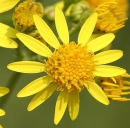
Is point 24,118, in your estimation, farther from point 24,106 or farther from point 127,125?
point 127,125

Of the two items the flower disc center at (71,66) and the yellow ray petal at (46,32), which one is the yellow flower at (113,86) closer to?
the flower disc center at (71,66)

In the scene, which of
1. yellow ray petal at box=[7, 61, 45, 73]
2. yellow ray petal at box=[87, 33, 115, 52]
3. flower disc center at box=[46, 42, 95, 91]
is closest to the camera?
yellow ray petal at box=[7, 61, 45, 73]

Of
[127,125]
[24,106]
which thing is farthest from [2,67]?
[127,125]

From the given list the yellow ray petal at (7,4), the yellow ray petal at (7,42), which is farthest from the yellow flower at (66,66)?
the yellow ray petal at (7,4)

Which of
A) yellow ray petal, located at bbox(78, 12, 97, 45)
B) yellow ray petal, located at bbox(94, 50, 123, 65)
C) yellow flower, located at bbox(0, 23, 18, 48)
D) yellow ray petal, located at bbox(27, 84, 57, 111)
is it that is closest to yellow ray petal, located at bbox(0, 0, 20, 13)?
yellow flower, located at bbox(0, 23, 18, 48)

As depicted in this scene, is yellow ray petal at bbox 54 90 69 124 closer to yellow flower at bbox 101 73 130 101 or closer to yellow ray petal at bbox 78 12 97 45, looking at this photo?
yellow flower at bbox 101 73 130 101

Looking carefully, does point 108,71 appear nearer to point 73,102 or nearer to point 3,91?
point 73,102

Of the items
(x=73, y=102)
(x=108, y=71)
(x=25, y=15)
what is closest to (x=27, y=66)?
(x=25, y=15)

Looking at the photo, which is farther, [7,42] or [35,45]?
[35,45]
